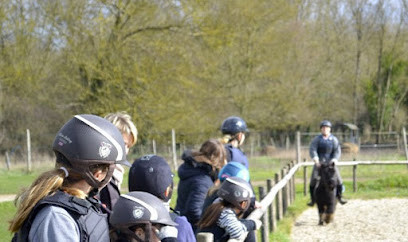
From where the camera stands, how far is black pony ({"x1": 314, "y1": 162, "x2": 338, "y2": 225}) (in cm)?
1291

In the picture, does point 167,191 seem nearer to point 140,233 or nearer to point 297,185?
point 140,233

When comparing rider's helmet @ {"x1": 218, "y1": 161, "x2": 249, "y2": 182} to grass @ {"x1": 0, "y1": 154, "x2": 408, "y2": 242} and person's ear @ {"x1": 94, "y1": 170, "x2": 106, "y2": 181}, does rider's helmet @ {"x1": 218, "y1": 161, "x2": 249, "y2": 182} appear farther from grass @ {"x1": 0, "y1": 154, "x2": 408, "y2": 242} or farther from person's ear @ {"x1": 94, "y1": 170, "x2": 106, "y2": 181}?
grass @ {"x1": 0, "y1": 154, "x2": 408, "y2": 242}

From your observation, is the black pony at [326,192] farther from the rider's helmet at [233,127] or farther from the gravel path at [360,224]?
the rider's helmet at [233,127]

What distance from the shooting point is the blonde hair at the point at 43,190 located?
9.57 feet

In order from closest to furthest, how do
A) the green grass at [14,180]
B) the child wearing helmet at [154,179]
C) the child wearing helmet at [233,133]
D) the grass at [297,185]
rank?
the child wearing helmet at [154,179], the child wearing helmet at [233,133], the grass at [297,185], the green grass at [14,180]

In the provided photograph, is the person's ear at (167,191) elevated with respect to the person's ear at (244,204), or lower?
elevated

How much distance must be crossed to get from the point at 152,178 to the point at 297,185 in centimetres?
1782

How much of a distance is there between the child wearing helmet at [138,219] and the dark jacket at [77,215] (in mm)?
572

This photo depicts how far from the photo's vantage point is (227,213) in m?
5.58

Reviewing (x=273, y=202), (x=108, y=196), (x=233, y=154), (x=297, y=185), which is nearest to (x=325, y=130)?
(x=273, y=202)

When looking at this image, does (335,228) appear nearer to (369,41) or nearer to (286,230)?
(286,230)

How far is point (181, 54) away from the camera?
85.9 ft

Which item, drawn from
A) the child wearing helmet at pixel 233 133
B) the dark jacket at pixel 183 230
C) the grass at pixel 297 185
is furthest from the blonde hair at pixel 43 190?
the grass at pixel 297 185

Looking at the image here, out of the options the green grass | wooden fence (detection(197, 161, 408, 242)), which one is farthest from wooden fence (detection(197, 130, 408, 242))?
the green grass
